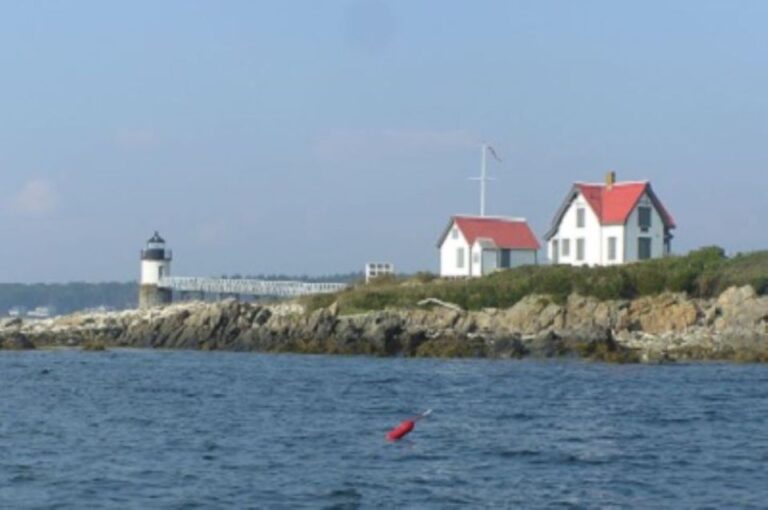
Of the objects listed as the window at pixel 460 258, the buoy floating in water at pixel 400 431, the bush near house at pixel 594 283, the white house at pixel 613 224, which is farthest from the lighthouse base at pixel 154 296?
the buoy floating in water at pixel 400 431

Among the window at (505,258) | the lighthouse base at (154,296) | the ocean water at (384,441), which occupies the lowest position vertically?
the ocean water at (384,441)

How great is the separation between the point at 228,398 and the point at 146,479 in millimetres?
14346

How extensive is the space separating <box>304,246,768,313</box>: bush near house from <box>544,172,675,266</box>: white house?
3240 millimetres

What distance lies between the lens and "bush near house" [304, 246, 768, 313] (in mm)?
59188

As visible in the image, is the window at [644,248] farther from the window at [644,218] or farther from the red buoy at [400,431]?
the red buoy at [400,431]

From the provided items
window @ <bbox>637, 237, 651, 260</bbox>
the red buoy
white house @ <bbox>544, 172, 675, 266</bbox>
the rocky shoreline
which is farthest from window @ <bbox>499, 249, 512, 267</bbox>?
the red buoy

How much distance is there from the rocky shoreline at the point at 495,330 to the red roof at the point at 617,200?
8992 millimetres

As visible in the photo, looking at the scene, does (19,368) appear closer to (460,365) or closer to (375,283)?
(460,365)

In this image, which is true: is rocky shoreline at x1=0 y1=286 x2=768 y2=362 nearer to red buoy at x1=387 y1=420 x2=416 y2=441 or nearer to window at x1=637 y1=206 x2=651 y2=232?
window at x1=637 y1=206 x2=651 y2=232

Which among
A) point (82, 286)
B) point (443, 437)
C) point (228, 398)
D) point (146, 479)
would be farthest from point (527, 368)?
Result: point (82, 286)

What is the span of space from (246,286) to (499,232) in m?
18.1

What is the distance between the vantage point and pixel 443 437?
1147 inches

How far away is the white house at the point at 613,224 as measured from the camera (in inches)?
2616

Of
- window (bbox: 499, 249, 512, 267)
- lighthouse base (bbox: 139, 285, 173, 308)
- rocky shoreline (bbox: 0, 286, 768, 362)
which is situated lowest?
rocky shoreline (bbox: 0, 286, 768, 362)
